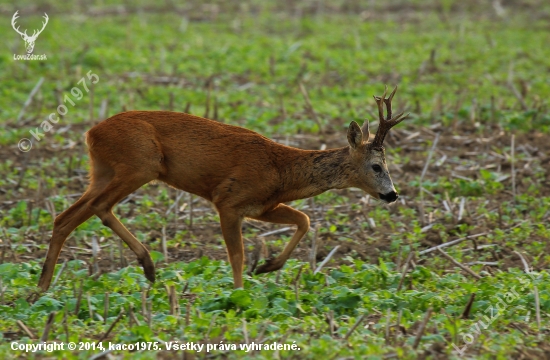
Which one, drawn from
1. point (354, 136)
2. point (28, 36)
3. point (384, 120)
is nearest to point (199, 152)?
point (354, 136)

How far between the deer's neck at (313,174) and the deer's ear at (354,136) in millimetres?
147

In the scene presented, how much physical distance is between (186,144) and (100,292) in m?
1.64

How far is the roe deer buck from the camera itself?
8.23 meters

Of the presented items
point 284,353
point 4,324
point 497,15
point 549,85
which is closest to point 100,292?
point 4,324

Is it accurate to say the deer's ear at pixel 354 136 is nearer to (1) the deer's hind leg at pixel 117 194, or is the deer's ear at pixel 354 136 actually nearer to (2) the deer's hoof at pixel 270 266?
(2) the deer's hoof at pixel 270 266

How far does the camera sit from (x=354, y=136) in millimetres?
8305

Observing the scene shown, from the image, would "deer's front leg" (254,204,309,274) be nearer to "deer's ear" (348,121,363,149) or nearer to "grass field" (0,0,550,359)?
"grass field" (0,0,550,359)

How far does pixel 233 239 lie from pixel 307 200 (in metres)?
2.55

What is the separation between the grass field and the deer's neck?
27.3 inches

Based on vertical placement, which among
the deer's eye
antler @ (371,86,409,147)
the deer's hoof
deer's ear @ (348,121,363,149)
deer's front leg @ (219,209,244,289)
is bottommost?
the deer's hoof

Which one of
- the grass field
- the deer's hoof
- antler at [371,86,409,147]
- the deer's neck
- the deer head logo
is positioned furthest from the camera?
the deer head logo

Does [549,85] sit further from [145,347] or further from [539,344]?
[145,347]

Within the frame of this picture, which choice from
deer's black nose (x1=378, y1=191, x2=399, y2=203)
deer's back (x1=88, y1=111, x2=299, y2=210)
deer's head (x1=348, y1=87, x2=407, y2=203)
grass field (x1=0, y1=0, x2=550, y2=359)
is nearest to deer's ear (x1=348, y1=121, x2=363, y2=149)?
deer's head (x1=348, y1=87, x2=407, y2=203)

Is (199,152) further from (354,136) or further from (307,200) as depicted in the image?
(307,200)
